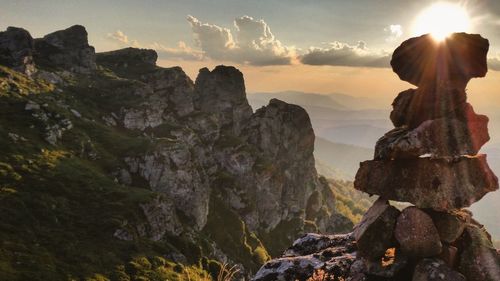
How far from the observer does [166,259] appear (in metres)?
139

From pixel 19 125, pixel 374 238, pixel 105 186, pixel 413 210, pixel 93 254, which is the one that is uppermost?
pixel 413 210

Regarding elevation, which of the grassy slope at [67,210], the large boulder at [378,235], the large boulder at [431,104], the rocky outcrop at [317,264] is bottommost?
the grassy slope at [67,210]

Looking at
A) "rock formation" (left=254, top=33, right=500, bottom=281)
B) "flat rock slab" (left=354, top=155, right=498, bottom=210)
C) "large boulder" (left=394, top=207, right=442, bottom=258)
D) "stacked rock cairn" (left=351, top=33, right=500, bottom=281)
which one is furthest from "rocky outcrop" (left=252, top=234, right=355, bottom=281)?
"flat rock slab" (left=354, top=155, right=498, bottom=210)

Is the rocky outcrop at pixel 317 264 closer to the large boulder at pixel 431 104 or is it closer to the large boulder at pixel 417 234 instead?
the large boulder at pixel 417 234

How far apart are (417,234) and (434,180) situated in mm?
2462

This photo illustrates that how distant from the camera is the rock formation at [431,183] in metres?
16.7

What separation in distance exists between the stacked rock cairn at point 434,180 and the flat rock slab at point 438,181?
0.04 metres

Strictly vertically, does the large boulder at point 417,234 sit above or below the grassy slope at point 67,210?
above

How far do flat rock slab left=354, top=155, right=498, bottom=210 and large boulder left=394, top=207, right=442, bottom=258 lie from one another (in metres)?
0.55

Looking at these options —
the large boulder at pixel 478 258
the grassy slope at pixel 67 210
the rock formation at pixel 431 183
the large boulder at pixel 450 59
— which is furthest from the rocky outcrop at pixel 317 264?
the grassy slope at pixel 67 210

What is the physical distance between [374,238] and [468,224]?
4.02m

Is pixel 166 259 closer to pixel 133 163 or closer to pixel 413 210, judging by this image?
pixel 133 163

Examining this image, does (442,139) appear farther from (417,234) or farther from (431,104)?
(417,234)

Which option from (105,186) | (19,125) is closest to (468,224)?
(105,186)
